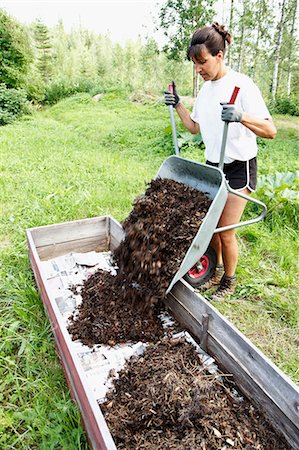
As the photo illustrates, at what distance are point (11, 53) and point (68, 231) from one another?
48.8 feet

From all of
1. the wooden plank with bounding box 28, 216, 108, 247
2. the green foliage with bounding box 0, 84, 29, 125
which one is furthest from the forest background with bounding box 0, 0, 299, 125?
the wooden plank with bounding box 28, 216, 108, 247

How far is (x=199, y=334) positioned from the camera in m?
2.26

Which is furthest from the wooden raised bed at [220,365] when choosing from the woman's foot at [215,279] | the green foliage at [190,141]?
the green foliage at [190,141]

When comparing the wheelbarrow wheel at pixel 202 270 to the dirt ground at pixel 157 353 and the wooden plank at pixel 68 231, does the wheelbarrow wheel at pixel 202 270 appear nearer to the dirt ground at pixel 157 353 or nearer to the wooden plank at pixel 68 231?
the dirt ground at pixel 157 353

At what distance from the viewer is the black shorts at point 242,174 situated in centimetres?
250

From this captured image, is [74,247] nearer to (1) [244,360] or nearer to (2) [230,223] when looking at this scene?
(2) [230,223]

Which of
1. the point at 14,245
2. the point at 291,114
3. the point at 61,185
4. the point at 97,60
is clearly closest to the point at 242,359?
the point at 14,245

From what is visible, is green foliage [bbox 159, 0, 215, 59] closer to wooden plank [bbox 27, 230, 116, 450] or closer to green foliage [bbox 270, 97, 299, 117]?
green foliage [bbox 270, 97, 299, 117]

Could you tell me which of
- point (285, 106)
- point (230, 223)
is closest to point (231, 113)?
point (230, 223)

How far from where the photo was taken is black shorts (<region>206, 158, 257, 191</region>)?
2.50 meters

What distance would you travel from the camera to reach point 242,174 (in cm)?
252

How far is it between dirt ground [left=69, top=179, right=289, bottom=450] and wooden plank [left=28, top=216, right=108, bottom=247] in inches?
21.7

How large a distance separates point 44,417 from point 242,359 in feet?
3.51

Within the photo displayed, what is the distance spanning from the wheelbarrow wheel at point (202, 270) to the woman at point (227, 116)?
14 cm
